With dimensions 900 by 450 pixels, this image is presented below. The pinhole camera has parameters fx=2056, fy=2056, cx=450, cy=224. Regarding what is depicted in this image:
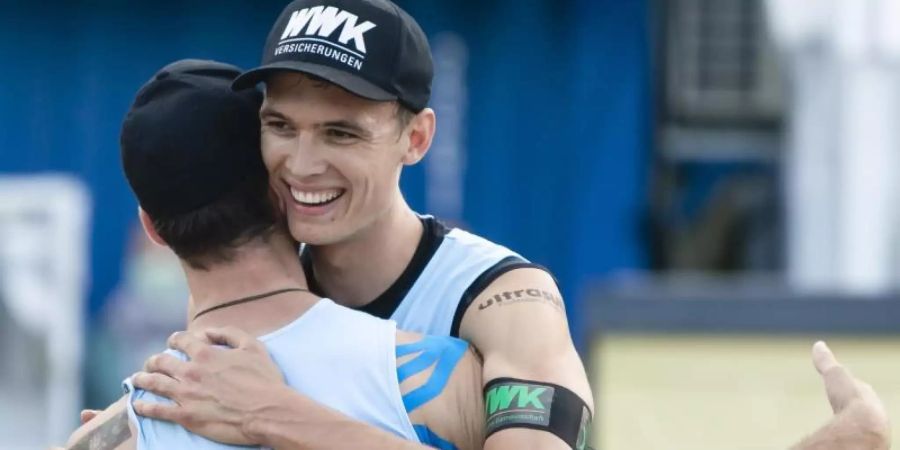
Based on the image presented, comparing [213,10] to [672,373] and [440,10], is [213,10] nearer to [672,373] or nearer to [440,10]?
[440,10]

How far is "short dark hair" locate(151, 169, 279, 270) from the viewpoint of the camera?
361cm

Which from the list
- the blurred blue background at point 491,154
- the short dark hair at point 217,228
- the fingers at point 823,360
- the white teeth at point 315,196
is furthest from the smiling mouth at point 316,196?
the blurred blue background at point 491,154

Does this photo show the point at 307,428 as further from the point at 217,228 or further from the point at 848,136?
the point at 848,136

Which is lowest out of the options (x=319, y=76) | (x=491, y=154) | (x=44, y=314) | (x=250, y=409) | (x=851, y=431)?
(x=44, y=314)

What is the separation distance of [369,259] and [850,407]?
0.98m

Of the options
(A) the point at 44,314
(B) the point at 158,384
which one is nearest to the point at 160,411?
(B) the point at 158,384

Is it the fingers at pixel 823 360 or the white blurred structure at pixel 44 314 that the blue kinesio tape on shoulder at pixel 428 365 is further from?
the white blurred structure at pixel 44 314

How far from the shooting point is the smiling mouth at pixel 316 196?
3.75 meters

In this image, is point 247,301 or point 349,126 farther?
point 349,126

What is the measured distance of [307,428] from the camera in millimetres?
3496

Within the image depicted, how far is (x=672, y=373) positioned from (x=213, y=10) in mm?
3646

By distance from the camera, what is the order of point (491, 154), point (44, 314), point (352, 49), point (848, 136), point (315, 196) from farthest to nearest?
1. point (491, 154)
2. point (44, 314)
3. point (848, 136)
4. point (315, 196)
5. point (352, 49)

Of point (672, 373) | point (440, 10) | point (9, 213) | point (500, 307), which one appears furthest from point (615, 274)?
point (500, 307)

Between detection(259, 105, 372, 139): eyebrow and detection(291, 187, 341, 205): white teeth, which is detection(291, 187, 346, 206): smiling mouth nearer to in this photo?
detection(291, 187, 341, 205): white teeth
